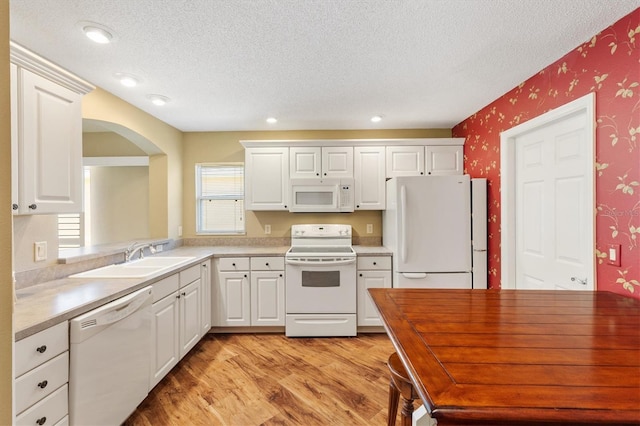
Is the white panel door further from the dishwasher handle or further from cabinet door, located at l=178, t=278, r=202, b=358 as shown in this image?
cabinet door, located at l=178, t=278, r=202, b=358

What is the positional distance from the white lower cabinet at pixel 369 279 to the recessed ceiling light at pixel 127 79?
259 cm

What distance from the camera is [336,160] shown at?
3408mm

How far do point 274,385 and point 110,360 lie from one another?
115 cm

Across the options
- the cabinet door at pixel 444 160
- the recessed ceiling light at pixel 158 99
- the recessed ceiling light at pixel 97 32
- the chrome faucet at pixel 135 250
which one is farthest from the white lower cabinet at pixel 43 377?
the cabinet door at pixel 444 160

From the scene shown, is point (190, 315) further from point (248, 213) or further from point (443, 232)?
point (443, 232)

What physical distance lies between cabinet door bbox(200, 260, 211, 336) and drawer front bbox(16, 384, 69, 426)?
58.5 inches

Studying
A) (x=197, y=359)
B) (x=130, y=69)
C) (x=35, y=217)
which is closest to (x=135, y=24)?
(x=130, y=69)

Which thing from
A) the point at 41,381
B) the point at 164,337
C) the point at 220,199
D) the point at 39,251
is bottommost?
the point at 164,337

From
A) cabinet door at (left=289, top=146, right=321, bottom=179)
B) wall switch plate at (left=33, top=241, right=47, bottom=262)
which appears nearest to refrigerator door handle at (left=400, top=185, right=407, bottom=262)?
cabinet door at (left=289, top=146, right=321, bottom=179)

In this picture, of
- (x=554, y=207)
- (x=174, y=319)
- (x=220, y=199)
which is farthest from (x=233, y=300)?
(x=554, y=207)

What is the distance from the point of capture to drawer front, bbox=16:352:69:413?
116 centimetres

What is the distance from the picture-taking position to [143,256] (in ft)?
9.24

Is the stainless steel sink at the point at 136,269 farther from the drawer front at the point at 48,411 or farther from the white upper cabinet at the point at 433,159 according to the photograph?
the white upper cabinet at the point at 433,159

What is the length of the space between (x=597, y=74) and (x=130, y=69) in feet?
10.1
